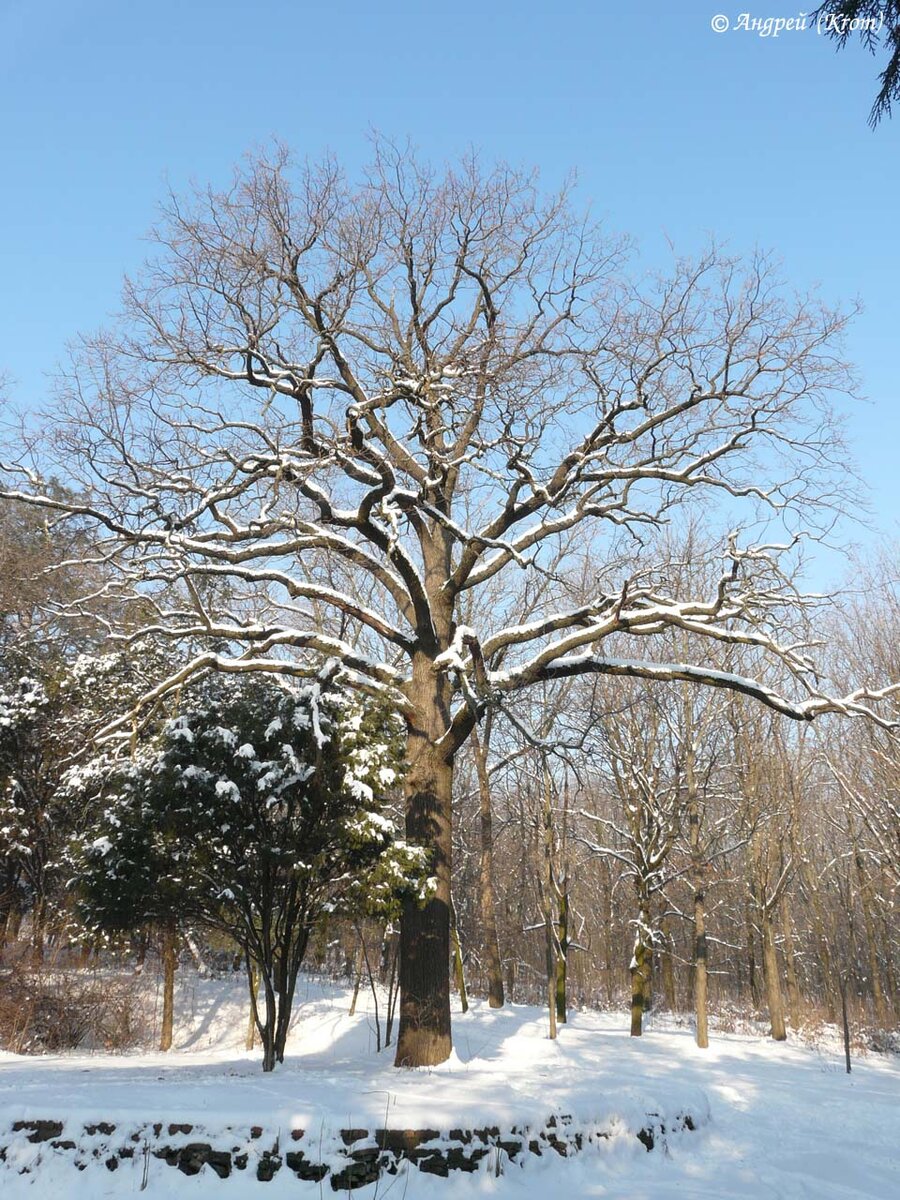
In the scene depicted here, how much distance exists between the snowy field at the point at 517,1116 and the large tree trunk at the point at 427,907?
0.49 metres

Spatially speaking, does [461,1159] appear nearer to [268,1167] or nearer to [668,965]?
[268,1167]

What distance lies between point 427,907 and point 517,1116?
338cm

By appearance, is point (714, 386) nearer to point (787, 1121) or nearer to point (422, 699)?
point (422, 699)

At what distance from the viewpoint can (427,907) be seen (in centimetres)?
1051

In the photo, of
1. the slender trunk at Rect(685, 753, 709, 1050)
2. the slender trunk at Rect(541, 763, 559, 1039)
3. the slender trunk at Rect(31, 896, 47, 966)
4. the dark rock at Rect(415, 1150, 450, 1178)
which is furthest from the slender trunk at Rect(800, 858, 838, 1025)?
the dark rock at Rect(415, 1150, 450, 1178)

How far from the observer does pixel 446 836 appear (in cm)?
1105

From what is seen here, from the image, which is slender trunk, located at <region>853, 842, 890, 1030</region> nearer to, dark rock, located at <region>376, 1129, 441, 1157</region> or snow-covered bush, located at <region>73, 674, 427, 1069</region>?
snow-covered bush, located at <region>73, 674, 427, 1069</region>

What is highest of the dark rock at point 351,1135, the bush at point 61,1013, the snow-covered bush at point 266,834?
the snow-covered bush at point 266,834

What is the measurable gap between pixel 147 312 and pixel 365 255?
9.10ft

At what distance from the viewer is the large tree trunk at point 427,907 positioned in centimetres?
1013

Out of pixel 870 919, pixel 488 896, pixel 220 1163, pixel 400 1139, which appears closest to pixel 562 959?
pixel 488 896

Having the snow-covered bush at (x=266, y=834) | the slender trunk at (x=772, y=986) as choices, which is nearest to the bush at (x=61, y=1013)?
the snow-covered bush at (x=266, y=834)

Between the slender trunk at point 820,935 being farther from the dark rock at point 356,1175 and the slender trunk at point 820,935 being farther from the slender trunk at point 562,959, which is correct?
the dark rock at point 356,1175

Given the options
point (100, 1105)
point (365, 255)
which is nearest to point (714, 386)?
point (365, 255)
